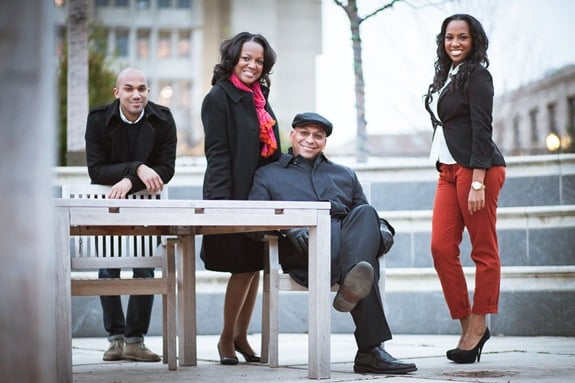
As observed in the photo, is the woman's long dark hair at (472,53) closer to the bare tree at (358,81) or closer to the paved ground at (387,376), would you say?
the paved ground at (387,376)

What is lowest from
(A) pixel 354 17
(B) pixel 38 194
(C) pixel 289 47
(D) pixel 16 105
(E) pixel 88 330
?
(E) pixel 88 330

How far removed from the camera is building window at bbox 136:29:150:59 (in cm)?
5159

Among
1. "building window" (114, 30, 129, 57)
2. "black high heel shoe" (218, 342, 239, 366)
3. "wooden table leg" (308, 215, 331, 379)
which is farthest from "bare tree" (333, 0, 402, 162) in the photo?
"building window" (114, 30, 129, 57)

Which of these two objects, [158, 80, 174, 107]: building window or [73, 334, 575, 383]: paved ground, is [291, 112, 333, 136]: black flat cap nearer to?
[73, 334, 575, 383]: paved ground

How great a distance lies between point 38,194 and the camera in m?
1.42

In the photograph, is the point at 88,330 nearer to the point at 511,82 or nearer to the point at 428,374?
the point at 428,374

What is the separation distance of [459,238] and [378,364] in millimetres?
859

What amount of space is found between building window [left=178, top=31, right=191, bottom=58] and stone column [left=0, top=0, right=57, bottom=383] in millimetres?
50356

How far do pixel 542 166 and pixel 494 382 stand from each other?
3.78 metres

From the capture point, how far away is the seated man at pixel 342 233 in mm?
4004

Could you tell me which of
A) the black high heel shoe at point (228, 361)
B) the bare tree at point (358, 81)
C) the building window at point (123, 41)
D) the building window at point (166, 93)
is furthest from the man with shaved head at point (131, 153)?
the building window at point (123, 41)

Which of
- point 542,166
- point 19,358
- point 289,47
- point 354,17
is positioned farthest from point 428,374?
point 289,47

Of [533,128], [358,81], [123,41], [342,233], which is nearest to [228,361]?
[342,233]

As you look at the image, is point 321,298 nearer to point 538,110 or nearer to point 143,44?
point 538,110
